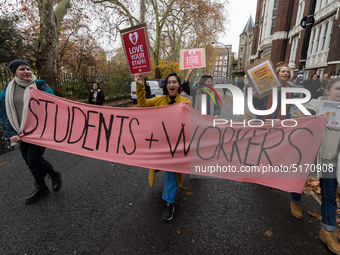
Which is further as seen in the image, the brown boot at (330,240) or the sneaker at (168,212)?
the sneaker at (168,212)

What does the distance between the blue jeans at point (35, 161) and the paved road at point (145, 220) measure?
38 centimetres

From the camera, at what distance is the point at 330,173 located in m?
2.06

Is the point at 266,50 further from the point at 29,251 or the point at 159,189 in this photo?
the point at 29,251

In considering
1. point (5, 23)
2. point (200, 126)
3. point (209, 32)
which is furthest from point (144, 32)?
point (209, 32)

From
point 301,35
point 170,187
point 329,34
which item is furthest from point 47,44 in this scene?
point 301,35

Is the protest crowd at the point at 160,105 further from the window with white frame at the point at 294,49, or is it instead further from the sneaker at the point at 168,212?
the window with white frame at the point at 294,49

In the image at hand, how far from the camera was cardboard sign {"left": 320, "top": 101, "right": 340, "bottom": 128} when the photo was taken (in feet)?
6.48

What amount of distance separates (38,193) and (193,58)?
18.4 ft

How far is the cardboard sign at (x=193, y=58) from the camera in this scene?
6094 mm

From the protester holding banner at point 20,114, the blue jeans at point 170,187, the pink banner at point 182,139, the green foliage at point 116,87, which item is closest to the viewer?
the pink banner at point 182,139

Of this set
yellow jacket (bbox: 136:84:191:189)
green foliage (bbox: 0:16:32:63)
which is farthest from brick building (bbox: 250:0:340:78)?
green foliage (bbox: 0:16:32:63)

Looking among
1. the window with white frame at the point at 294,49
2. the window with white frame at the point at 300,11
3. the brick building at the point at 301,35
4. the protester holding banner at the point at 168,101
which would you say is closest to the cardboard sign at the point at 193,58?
the protester holding banner at the point at 168,101

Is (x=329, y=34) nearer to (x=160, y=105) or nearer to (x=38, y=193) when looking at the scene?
(x=160, y=105)

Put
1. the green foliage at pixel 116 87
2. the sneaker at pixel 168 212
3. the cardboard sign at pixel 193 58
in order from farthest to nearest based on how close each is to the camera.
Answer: the green foliage at pixel 116 87
the cardboard sign at pixel 193 58
the sneaker at pixel 168 212
